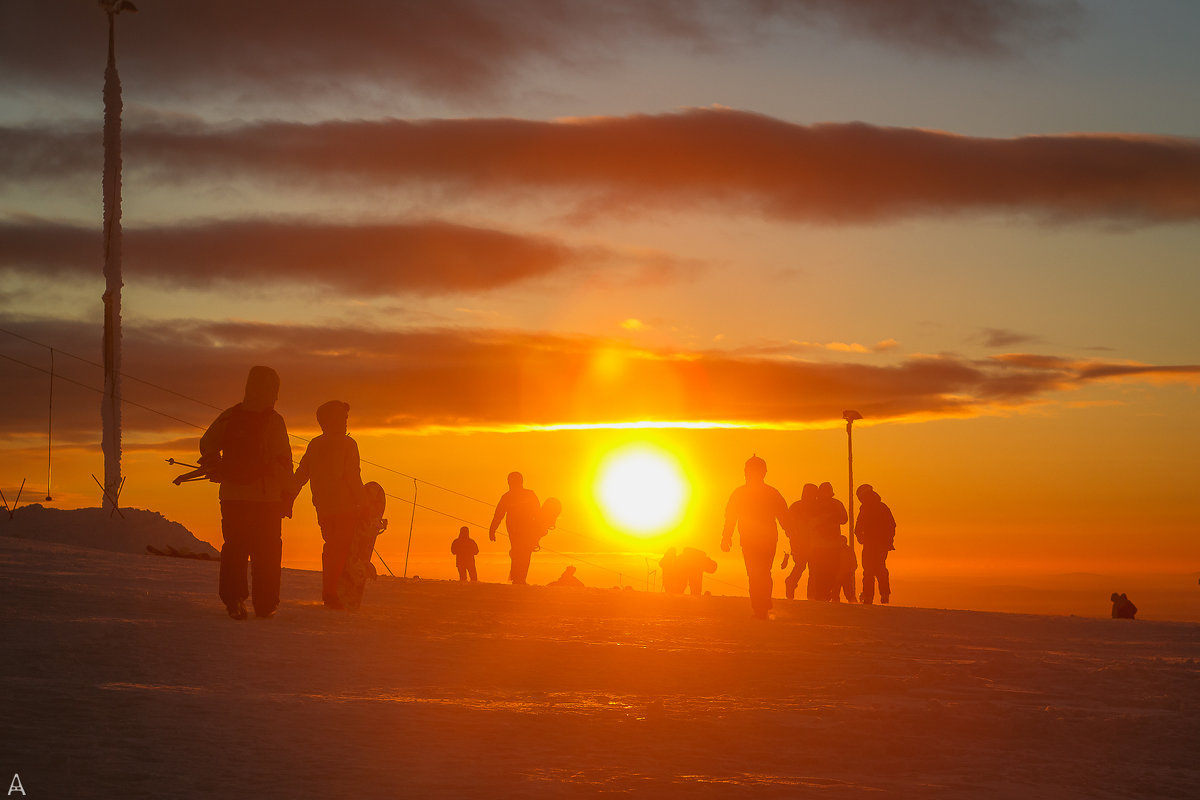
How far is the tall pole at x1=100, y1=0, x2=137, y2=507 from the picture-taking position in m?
32.1

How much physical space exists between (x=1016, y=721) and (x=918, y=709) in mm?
601

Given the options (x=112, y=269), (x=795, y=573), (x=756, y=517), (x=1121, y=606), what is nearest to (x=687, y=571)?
(x=795, y=573)

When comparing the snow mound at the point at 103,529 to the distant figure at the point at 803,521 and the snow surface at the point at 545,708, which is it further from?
the snow surface at the point at 545,708

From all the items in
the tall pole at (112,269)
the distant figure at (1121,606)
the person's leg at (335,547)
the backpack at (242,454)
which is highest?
the tall pole at (112,269)

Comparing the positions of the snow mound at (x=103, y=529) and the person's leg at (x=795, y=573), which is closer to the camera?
the person's leg at (x=795, y=573)

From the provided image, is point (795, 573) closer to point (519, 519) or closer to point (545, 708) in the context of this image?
point (519, 519)

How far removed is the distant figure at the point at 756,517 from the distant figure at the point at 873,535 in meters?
6.85

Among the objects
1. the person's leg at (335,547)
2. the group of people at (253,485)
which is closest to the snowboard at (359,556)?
the person's leg at (335,547)

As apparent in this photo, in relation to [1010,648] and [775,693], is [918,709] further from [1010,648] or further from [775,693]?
[1010,648]

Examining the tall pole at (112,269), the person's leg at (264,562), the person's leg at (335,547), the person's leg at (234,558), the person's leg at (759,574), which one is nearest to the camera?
the person's leg at (234,558)

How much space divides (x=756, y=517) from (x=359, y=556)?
243 inches

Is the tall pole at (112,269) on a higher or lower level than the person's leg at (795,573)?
higher

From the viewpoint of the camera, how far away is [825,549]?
22.3 m

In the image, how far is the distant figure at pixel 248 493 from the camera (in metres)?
11.6
